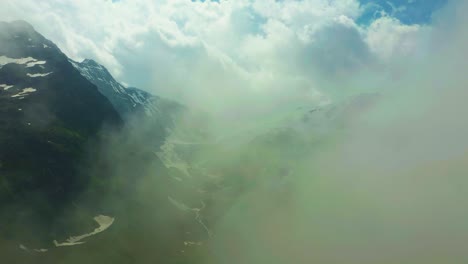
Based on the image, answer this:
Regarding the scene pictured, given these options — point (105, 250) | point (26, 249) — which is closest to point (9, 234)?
point (26, 249)

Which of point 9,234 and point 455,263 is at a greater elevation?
point 455,263

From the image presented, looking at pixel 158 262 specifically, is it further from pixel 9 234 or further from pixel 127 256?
pixel 9 234

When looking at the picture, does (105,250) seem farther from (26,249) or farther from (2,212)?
(2,212)

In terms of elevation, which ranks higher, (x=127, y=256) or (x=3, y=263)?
(x=127, y=256)

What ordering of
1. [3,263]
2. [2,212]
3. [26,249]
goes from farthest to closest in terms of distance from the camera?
1. [2,212]
2. [26,249]
3. [3,263]

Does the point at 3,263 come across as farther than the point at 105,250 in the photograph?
No

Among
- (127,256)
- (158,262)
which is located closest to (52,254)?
(127,256)

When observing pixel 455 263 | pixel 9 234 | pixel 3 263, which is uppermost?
pixel 455 263

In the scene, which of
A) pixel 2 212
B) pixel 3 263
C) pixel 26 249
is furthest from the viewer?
pixel 2 212

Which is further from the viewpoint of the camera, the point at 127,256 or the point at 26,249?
the point at 127,256
